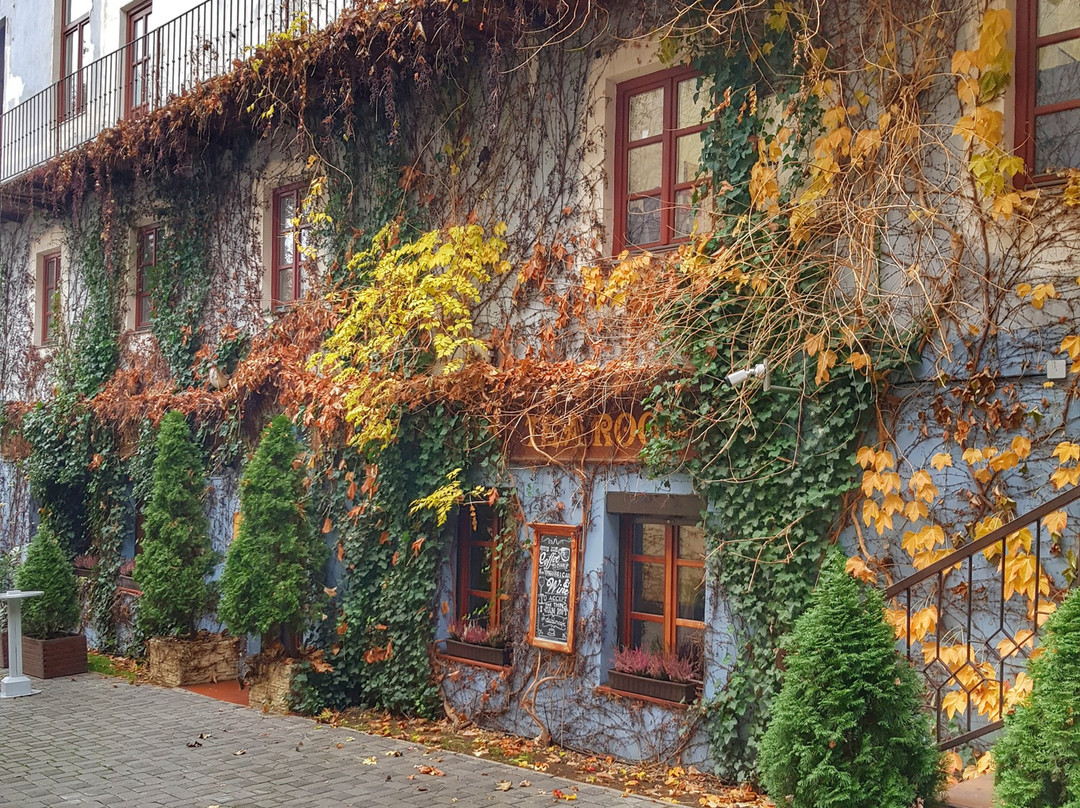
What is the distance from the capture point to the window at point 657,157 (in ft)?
28.5

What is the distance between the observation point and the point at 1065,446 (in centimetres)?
627

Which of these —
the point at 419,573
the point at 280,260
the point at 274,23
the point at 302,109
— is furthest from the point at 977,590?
the point at 274,23

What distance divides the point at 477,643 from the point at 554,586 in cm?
112

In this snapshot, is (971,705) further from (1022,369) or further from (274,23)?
(274,23)

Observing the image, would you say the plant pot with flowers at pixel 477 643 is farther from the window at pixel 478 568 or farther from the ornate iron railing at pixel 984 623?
the ornate iron railing at pixel 984 623

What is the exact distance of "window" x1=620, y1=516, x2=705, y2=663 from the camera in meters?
8.43

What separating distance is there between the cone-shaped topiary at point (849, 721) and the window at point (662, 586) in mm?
2761

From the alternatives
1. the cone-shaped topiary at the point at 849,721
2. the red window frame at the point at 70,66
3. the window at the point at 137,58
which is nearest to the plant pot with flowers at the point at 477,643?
the cone-shaped topiary at the point at 849,721

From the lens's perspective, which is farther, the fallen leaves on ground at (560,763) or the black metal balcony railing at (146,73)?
the black metal balcony railing at (146,73)

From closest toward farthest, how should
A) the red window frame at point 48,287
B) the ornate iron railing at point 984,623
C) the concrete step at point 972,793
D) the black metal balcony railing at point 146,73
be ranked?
the concrete step at point 972,793 < the ornate iron railing at point 984,623 < the black metal balcony railing at point 146,73 < the red window frame at point 48,287

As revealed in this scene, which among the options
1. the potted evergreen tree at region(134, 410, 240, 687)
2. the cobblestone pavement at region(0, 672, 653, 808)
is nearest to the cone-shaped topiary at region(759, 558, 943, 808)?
the cobblestone pavement at region(0, 672, 653, 808)

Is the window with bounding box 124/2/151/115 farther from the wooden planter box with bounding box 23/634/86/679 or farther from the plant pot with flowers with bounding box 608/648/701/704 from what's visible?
the plant pot with flowers with bounding box 608/648/701/704

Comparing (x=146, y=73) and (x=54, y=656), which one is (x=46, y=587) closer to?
(x=54, y=656)

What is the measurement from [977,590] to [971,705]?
0.69 metres
